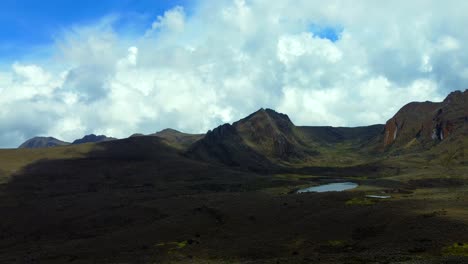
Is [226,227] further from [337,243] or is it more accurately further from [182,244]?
[337,243]

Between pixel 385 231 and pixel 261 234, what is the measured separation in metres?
21.3

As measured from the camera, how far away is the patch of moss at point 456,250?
194ft

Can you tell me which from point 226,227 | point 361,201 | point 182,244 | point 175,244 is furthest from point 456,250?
point 361,201

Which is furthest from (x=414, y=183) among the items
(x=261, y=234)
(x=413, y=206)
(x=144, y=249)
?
(x=144, y=249)

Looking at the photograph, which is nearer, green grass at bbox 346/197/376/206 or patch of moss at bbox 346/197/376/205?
green grass at bbox 346/197/376/206

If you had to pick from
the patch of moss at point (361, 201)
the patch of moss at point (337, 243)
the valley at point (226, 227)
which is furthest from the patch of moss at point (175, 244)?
the patch of moss at point (361, 201)

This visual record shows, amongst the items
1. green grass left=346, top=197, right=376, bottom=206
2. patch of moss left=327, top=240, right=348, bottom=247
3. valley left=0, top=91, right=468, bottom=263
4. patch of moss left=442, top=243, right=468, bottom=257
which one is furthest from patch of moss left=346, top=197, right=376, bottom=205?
patch of moss left=442, top=243, right=468, bottom=257

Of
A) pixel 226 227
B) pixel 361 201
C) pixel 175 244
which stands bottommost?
pixel 175 244

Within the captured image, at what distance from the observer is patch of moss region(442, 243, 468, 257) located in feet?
194

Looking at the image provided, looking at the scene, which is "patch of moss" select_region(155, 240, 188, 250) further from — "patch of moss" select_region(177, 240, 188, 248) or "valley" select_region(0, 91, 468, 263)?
"valley" select_region(0, 91, 468, 263)

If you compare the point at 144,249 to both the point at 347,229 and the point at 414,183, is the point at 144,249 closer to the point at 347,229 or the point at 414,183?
the point at 347,229

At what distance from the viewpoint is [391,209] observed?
297 feet

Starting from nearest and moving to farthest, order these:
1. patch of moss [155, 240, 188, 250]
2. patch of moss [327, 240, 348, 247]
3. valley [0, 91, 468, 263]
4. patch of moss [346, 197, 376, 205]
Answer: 1. valley [0, 91, 468, 263]
2. patch of moss [327, 240, 348, 247]
3. patch of moss [155, 240, 188, 250]
4. patch of moss [346, 197, 376, 205]

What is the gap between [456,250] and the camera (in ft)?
200
